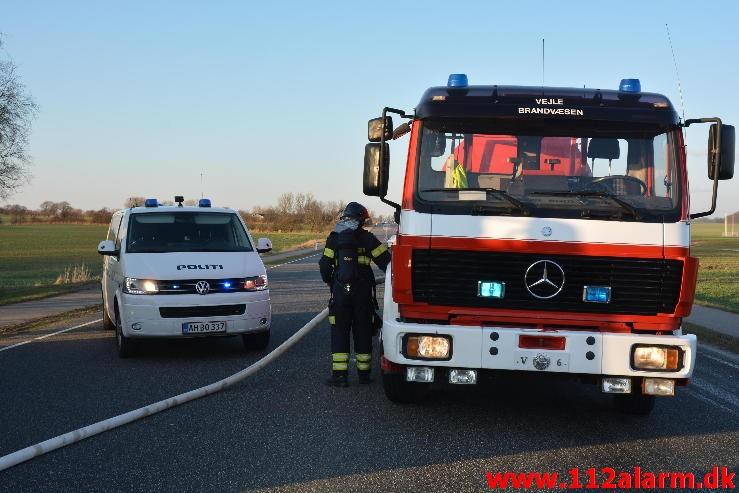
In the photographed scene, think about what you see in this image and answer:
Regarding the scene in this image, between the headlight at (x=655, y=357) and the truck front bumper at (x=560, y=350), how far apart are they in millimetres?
16

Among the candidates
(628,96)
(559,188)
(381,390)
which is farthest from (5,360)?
(628,96)

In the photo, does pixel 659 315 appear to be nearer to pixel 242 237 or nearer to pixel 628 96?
pixel 628 96

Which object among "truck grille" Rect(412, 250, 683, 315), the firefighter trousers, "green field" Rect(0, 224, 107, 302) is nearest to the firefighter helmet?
the firefighter trousers

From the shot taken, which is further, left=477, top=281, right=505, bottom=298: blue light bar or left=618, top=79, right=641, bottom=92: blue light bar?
left=618, top=79, right=641, bottom=92: blue light bar

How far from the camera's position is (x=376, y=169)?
22.3 ft

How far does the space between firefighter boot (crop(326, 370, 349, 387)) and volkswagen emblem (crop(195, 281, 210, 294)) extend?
2477 millimetres

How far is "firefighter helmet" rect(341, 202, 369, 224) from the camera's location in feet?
26.4

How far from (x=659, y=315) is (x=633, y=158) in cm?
127

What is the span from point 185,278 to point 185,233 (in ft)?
4.20

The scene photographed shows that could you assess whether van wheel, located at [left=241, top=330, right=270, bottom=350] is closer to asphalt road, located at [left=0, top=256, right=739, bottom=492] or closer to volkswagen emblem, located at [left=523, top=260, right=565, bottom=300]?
asphalt road, located at [left=0, top=256, right=739, bottom=492]

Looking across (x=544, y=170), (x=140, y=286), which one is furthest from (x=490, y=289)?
(x=140, y=286)

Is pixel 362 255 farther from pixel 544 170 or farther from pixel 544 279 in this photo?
pixel 544 279

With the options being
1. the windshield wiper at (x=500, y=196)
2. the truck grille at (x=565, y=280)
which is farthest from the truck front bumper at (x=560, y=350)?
the windshield wiper at (x=500, y=196)

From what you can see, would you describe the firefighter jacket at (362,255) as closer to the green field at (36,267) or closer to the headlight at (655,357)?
the headlight at (655,357)
